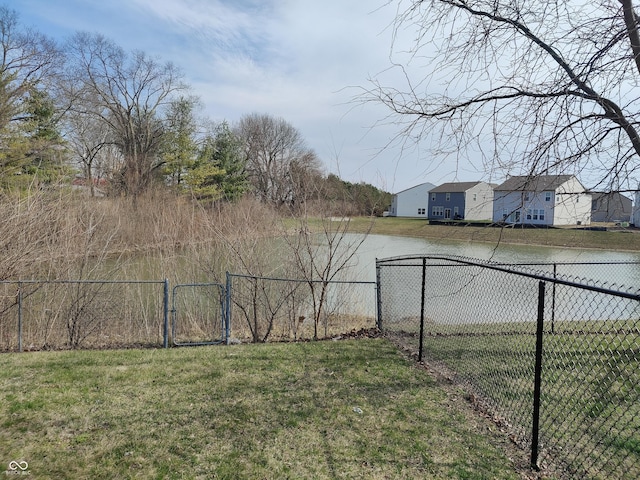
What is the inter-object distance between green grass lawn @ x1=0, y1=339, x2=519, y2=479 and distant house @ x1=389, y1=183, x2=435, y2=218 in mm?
54828

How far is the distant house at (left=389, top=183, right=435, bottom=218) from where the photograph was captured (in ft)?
188

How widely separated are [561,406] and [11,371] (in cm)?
582

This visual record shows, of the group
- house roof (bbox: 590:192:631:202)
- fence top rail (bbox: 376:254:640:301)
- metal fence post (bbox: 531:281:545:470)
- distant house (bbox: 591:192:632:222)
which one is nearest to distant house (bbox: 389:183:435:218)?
fence top rail (bbox: 376:254:640:301)

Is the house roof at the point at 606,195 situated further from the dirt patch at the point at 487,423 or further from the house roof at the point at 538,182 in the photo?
the dirt patch at the point at 487,423

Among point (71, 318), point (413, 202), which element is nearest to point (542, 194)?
point (71, 318)

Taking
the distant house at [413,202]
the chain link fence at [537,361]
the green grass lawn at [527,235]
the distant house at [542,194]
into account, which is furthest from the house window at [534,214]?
the distant house at [413,202]

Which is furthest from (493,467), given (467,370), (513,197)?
(513,197)

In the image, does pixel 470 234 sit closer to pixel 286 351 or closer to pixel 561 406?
pixel 561 406

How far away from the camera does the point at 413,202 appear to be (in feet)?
191

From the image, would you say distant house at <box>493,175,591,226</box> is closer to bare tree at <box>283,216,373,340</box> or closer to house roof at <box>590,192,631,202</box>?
house roof at <box>590,192,631,202</box>

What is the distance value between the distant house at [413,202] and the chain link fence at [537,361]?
169ft

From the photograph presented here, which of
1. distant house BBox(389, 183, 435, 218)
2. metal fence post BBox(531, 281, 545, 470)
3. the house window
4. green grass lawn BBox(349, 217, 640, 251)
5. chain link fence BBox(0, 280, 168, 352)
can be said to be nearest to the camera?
metal fence post BBox(531, 281, 545, 470)

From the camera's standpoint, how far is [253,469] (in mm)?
2527

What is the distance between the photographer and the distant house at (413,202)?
5730 centimetres
